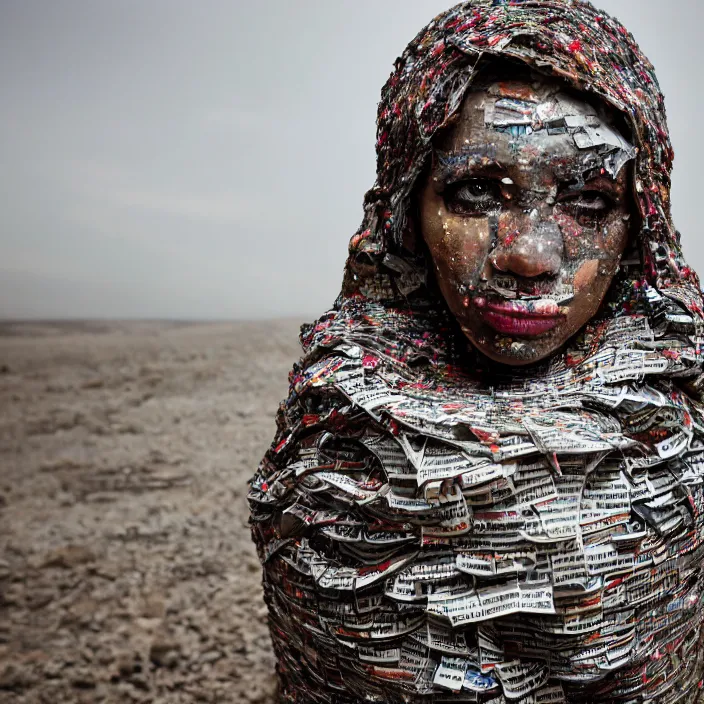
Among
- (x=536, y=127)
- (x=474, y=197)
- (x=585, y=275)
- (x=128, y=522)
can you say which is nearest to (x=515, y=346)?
(x=585, y=275)

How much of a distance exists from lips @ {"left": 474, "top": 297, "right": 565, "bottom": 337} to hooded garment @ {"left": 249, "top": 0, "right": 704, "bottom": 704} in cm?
12

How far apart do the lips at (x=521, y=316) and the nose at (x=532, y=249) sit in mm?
61

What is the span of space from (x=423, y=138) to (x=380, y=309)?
15.9 inches

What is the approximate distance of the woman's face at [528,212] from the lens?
4.64 feet

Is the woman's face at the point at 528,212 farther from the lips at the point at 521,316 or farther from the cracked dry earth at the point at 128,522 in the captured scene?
the cracked dry earth at the point at 128,522

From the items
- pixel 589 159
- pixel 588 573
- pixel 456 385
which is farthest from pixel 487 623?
pixel 589 159

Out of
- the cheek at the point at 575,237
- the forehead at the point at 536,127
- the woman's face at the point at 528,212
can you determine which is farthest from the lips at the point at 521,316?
the forehead at the point at 536,127

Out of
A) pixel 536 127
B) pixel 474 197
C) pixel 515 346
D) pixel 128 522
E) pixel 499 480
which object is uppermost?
pixel 536 127

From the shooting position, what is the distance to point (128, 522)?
2891mm

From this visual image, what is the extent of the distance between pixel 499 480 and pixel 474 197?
A: 1.81ft

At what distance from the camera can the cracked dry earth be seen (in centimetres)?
219

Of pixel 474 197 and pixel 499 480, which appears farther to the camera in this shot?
pixel 474 197

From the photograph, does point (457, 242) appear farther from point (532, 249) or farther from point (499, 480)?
point (499, 480)

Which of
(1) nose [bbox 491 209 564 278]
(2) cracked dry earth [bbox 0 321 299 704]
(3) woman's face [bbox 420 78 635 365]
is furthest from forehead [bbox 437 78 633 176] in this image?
(2) cracked dry earth [bbox 0 321 299 704]
